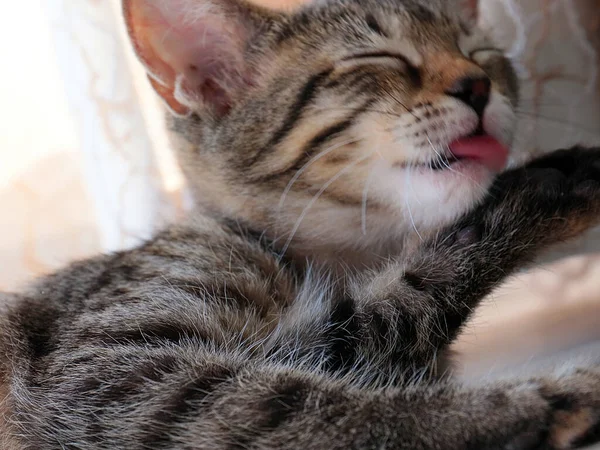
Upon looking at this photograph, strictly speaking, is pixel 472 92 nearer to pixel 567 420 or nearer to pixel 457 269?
pixel 457 269

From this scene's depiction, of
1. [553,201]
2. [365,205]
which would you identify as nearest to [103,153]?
[365,205]

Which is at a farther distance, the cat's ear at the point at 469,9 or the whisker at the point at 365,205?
the cat's ear at the point at 469,9

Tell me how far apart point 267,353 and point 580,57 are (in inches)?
51.7

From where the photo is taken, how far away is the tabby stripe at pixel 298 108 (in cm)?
87

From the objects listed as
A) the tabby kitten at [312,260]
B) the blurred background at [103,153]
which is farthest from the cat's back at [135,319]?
the blurred background at [103,153]

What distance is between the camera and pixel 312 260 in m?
0.92

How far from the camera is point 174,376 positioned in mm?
622

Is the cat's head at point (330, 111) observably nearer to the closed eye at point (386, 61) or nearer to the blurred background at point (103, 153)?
the closed eye at point (386, 61)

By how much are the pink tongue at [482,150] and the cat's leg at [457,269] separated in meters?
0.05

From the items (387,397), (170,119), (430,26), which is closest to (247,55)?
(170,119)

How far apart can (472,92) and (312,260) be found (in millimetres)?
353

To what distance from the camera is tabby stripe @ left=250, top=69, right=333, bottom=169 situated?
873 millimetres

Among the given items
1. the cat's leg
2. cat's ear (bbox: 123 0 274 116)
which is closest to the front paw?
the cat's leg

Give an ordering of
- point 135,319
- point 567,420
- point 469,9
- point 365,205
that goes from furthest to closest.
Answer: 1. point 469,9
2. point 365,205
3. point 135,319
4. point 567,420
